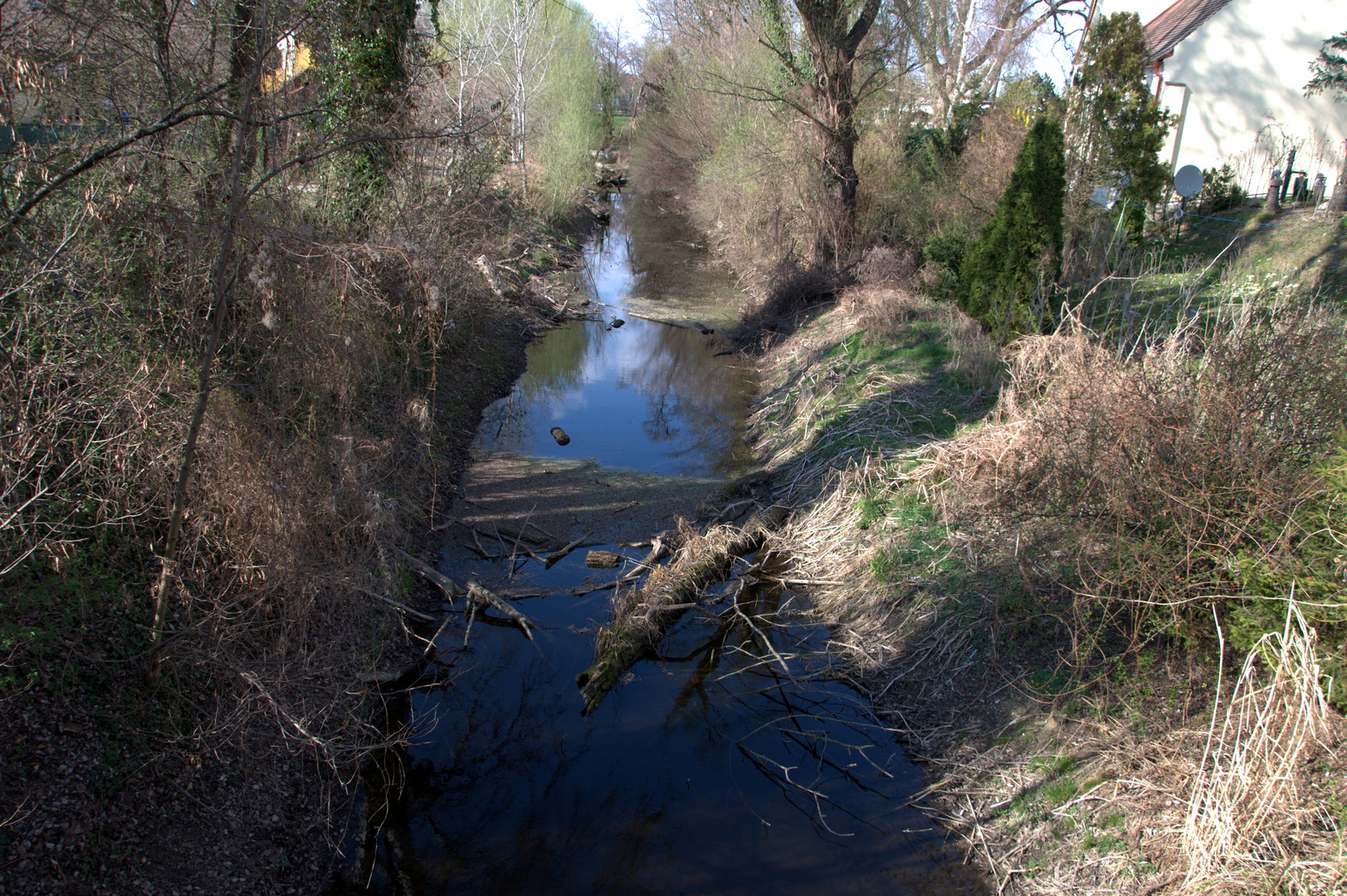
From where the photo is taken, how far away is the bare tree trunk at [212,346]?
3824 millimetres

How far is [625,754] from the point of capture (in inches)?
219

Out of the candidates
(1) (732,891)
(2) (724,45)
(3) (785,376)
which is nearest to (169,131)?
(1) (732,891)

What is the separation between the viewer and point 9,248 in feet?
11.9

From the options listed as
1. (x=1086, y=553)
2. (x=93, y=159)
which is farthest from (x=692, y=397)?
(x=93, y=159)

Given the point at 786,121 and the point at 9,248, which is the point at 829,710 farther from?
the point at 786,121

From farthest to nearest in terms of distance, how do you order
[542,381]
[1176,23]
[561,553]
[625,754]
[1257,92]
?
[1176,23] < [1257,92] < [542,381] < [561,553] < [625,754]

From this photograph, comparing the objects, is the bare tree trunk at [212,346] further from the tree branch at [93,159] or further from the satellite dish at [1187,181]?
the satellite dish at [1187,181]

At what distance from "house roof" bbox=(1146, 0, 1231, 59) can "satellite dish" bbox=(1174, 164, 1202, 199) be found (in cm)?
470

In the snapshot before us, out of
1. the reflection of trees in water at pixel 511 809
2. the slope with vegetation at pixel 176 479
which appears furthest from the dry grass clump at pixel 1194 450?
the slope with vegetation at pixel 176 479

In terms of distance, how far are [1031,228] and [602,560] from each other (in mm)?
7213

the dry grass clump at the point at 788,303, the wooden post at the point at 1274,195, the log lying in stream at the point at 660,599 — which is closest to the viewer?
the log lying in stream at the point at 660,599

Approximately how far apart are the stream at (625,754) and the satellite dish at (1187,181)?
15366 mm

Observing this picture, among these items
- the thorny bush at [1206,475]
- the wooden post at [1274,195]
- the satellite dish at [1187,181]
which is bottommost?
the thorny bush at [1206,475]

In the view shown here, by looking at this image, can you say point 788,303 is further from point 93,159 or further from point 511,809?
point 93,159
